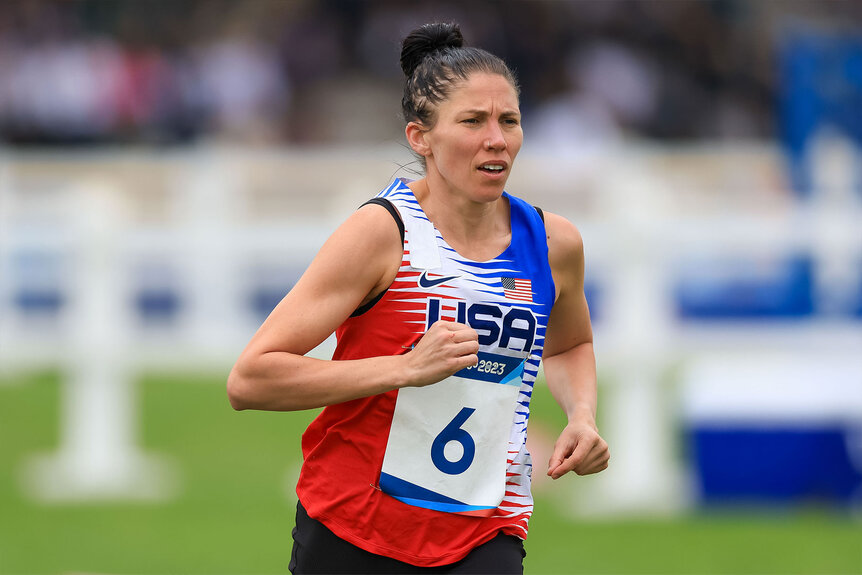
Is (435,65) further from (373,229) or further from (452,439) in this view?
(452,439)

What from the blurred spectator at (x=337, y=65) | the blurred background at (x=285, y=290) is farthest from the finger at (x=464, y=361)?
the blurred spectator at (x=337, y=65)

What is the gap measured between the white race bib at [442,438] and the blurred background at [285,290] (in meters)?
3.44

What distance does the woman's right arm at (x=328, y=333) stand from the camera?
3.27 metres

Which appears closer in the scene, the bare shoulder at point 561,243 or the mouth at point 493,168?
the mouth at point 493,168

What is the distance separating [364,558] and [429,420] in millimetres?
384

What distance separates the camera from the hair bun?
3.69 m

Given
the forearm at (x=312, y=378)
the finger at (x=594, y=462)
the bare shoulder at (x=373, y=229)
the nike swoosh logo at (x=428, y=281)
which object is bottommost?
the finger at (x=594, y=462)

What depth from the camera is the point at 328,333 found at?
3387 millimetres

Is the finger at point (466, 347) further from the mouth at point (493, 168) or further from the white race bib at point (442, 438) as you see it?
the mouth at point (493, 168)

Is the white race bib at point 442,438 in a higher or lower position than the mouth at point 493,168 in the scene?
lower

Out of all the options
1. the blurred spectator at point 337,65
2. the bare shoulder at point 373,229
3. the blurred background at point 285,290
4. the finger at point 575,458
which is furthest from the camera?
the blurred spectator at point 337,65

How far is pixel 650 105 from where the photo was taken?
18656 millimetres

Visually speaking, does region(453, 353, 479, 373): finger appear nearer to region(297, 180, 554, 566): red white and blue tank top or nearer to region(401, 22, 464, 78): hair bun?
region(297, 180, 554, 566): red white and blue tank top

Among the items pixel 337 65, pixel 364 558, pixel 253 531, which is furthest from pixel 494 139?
pixel 337 65
